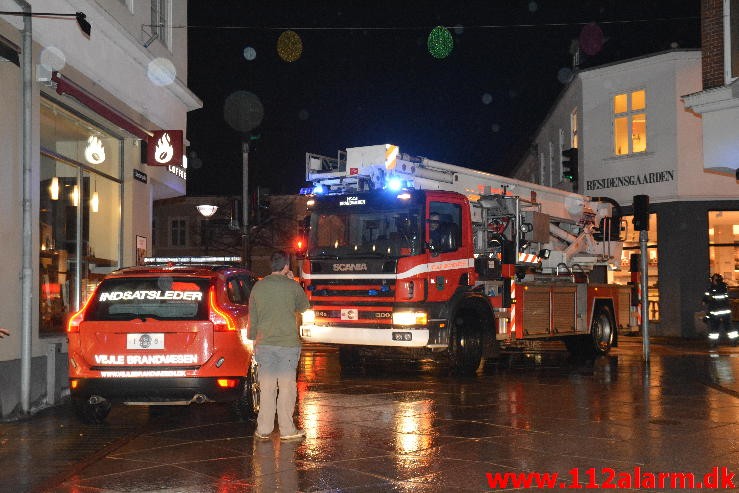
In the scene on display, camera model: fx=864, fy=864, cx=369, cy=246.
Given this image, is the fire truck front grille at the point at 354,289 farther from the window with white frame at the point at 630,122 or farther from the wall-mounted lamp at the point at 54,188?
the window with white frame at the point at 630,122

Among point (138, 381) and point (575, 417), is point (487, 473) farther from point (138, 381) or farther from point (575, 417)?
point (138, 381)

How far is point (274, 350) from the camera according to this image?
337 inches

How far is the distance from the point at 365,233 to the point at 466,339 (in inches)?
96.7

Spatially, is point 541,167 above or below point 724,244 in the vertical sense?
above

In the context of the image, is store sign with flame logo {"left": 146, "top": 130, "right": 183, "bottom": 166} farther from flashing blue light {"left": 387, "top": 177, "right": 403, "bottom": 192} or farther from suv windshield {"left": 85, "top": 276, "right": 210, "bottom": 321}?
suv windshield {"left": 85, "top": 276, "right": 210, "bottom": 321}

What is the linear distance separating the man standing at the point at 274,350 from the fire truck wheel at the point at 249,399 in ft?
3.13

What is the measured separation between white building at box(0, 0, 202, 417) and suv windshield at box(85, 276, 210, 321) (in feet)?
5.54

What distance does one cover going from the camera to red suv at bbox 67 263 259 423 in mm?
8969

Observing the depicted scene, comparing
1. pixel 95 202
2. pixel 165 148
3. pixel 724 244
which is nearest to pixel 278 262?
pixel 95 202

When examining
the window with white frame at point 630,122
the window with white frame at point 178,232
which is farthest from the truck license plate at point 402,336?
the window with white frame at point 178,232

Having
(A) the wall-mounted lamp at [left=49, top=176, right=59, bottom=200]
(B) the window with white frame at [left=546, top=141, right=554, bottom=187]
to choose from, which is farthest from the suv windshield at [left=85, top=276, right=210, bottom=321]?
(B) the window with white frame at [left=546, top=141, right=554, bottom=187]

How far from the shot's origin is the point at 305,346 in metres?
22.0

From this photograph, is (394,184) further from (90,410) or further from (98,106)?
(90,410)

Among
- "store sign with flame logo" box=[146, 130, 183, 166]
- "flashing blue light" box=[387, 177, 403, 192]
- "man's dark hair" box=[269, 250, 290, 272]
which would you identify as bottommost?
"man's dark hair" box=[269, 250, 290, 272]
